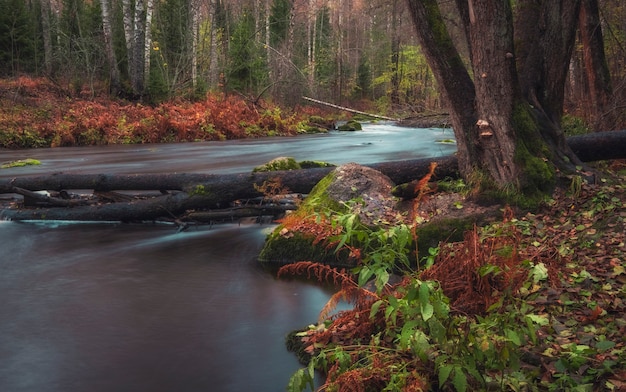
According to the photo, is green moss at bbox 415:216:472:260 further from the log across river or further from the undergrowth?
the log across river

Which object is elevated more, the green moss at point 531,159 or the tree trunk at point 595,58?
the tree trunk at point 595,58

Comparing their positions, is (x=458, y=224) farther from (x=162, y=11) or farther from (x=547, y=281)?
(x=162, y=11)

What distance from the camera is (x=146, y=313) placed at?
580cm

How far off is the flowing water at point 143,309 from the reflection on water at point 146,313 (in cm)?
1

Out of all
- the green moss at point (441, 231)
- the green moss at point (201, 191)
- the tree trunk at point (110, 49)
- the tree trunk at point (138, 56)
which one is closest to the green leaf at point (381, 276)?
the green moss at point (441, 231)

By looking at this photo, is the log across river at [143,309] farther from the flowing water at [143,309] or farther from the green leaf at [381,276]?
the green leaf at [381,276]

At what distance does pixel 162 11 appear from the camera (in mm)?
35375

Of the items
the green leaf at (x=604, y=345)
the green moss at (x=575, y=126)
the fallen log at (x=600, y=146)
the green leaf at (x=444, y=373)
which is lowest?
the green leaf at (x=604, y=345)

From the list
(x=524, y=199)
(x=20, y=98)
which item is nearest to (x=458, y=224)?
(x=524, y=199)

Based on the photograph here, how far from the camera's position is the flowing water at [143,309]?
4.50 m

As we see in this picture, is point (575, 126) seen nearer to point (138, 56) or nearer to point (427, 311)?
point (427, 311)

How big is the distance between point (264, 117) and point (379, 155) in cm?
1125

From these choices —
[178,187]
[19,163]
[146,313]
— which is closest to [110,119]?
[19,163]

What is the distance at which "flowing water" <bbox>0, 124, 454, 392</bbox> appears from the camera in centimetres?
450
